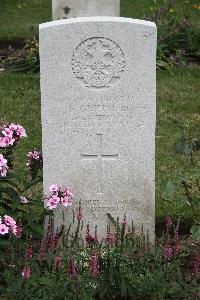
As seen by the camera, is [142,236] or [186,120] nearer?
[142,236]

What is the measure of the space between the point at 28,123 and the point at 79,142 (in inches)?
123

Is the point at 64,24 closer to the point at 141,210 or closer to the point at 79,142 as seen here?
the point at 79,142

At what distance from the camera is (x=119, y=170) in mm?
5184

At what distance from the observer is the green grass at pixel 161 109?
7.20 m

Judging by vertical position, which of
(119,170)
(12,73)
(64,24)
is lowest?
(12,73)

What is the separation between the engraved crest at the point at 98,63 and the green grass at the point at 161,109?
62.1 inches

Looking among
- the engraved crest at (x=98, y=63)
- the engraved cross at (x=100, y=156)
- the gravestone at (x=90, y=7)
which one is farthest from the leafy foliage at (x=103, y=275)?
the gravestone at (x=90, y=7)

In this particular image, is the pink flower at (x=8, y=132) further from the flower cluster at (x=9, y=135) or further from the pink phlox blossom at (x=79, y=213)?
the pink phlox blossom at (x=79, y=213)

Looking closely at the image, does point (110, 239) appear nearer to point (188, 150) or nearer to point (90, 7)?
point (188, 150)

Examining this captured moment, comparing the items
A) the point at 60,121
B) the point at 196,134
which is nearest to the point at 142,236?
the point at 60,121

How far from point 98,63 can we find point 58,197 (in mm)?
813

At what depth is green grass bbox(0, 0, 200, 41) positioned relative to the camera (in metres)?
12.2

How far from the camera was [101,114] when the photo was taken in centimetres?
507

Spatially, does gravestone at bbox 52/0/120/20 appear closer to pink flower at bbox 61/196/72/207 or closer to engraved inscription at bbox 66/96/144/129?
engraved inscription at bbox 66/96/144/129
